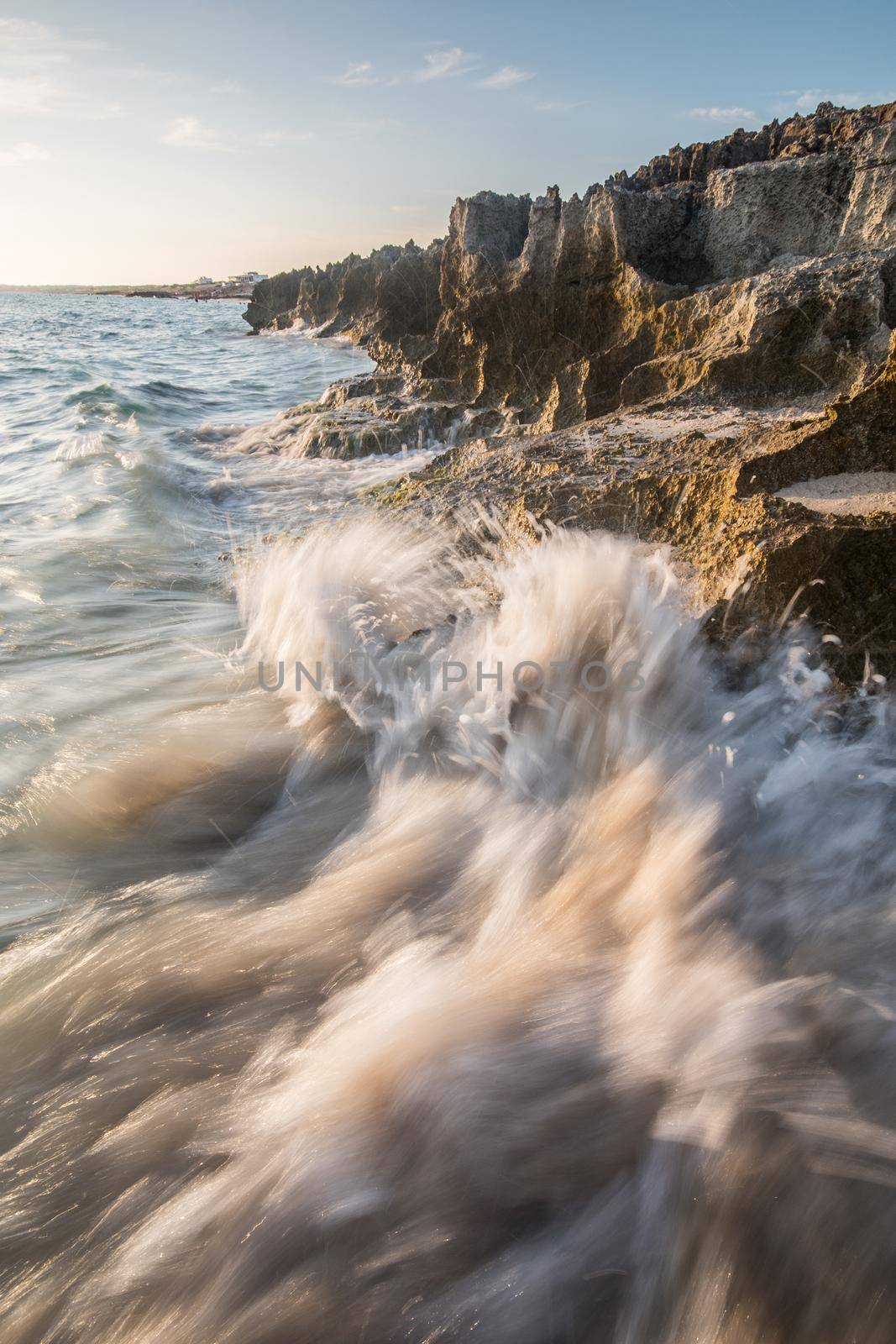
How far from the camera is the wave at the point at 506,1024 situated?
141cm

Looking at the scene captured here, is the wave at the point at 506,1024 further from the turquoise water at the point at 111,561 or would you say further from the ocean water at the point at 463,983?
the turquoise water at the point at 111,561

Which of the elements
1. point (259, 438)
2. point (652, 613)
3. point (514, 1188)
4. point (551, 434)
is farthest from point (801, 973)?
point (259, 438)

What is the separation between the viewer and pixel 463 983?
6.29 feet

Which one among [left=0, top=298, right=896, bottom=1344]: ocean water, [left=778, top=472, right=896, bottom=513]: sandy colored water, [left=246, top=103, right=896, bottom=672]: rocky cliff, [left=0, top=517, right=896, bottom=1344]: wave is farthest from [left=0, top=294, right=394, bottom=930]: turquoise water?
[left=778, top=472, right=896, bottom=513]: sandy colored water

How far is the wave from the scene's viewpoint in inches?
55.6

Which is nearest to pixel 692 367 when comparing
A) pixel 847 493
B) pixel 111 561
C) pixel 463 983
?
pixel 847 493

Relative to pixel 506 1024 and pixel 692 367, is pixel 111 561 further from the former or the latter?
pixel 506 1024

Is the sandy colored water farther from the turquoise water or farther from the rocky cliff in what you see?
the turquoise water

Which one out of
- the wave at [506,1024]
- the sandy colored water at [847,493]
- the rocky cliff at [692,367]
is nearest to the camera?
the wave at [506,1024]

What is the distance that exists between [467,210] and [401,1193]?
11.8m

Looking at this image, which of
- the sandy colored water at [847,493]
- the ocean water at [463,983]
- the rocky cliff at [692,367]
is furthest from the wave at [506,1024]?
the sandy colored water at [847,493]

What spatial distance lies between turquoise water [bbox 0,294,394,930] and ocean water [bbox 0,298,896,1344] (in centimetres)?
6

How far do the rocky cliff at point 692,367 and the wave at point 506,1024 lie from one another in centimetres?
31

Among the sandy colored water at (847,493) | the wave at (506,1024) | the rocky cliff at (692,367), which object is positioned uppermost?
the rocky cliff at (692,367)
